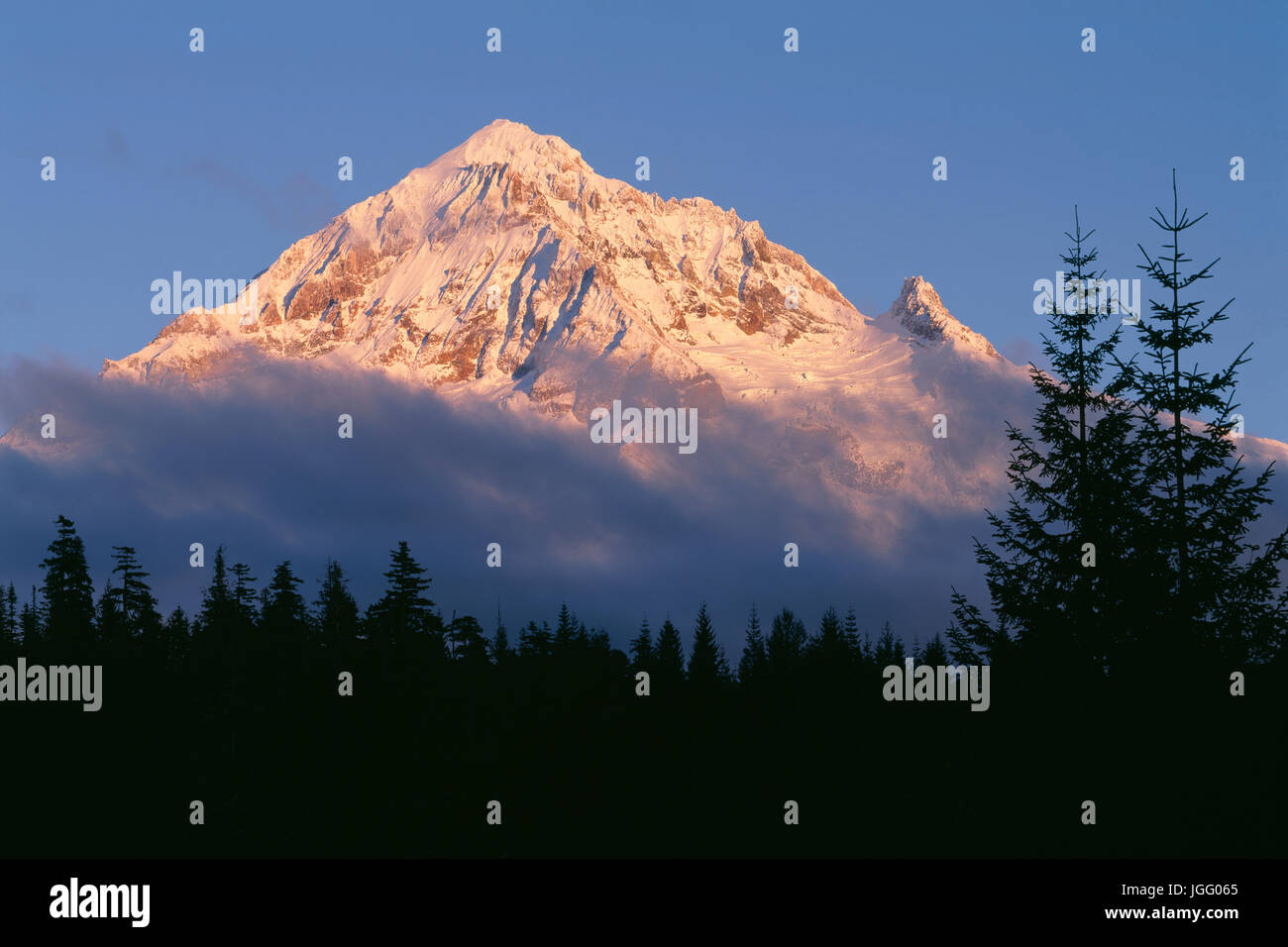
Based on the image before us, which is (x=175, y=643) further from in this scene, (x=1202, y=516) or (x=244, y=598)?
(x=1202, y=516)

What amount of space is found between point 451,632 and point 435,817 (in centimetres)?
2256

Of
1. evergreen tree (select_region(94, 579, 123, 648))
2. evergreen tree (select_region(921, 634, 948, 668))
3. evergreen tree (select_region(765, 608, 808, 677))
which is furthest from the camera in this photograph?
evergreen tree (select_region(765, 608, 808, 677))

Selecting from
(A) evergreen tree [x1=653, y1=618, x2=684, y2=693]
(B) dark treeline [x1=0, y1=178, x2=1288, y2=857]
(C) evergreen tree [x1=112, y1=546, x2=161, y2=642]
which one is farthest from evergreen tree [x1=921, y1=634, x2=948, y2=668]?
(C) evergreen tree [x1=112, y1=546, x2=161, y2=642]

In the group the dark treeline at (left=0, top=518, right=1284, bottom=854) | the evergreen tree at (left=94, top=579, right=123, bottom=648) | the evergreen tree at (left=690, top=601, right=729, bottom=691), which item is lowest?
the dark treeline at (left=0, top=518, right=1284, bottom=854)

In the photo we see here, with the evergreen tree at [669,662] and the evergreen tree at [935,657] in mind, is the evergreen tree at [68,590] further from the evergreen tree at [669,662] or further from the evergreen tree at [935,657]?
the evergreen tree at [935,657]

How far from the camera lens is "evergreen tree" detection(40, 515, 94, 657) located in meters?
72.2

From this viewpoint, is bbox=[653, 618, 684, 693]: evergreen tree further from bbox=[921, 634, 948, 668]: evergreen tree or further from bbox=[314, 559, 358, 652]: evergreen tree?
bbox=[314, 559, 358, 652]: evergreen tree

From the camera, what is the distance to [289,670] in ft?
247

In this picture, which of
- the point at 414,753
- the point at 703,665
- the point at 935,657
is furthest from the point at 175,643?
the point at 935,657

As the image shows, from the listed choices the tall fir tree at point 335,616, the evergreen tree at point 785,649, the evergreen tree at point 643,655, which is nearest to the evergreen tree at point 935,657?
the evergreen tree at point 785,649

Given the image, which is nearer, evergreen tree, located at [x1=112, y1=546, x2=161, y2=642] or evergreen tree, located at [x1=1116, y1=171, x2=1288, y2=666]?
evergreen tree, located at [x1=1116, y1=171, x2=1288, y2=666]

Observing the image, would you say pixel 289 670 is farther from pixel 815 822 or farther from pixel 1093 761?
pixel 1093 761
